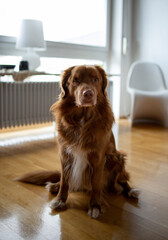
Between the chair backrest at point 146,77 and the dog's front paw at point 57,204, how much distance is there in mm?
3072

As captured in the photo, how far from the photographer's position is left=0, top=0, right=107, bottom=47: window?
11.6 ft

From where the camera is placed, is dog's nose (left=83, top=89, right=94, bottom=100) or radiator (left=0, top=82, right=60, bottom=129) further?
radiator (left=0, top=82, right=60, bottom=129)

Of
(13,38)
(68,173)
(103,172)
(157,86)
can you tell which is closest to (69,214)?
(68,173)

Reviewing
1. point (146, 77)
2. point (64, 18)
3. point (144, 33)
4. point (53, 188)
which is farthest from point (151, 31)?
point (53, 188)

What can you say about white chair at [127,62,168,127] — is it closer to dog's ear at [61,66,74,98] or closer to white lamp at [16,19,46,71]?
white lamp at [16,19,46,71]

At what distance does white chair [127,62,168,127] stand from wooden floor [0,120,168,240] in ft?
5.24

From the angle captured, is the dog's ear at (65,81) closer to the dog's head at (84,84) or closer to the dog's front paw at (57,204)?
the dog's head at (84,84)

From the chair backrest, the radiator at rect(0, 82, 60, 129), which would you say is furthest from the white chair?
the radiator at rect(0, 82, 60, 129)

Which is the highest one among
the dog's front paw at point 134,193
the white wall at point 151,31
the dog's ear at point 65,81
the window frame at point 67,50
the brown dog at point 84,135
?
the white wall at point 151,31

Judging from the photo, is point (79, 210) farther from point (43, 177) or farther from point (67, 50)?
point (67, 50)

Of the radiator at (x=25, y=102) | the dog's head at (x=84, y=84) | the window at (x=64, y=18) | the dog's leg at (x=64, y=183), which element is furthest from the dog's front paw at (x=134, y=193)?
the window at (x=64, y=18)

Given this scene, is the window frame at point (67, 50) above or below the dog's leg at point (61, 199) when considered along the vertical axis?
above

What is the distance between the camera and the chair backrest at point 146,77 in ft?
14.3

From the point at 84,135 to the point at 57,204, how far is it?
447mm
